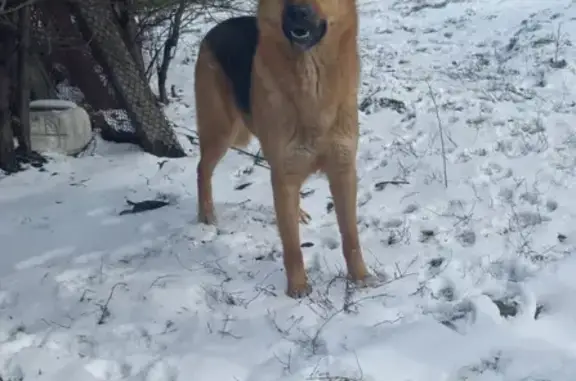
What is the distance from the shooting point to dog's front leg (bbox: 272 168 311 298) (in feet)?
12.8

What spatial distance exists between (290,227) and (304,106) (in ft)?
2.18

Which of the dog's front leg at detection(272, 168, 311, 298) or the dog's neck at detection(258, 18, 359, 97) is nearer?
the dog's neck at detection(258, 18, 359, 97)

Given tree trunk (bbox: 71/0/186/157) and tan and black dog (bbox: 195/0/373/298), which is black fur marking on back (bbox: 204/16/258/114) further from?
tree trunk (bbox: 71/0/186/157)

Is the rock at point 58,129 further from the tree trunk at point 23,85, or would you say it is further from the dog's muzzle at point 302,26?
the dog's muzzle at point 302,26

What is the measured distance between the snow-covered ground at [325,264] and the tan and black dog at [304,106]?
30 centimetres

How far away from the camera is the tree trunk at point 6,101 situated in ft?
19.9

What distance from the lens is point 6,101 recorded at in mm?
6094

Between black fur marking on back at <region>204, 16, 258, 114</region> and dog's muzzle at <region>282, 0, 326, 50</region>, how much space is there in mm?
794

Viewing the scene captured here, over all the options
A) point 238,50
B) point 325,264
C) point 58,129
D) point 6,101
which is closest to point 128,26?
point 58,129

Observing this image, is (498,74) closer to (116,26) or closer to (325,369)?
(116,26)

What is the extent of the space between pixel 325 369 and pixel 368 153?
3174 millimetres

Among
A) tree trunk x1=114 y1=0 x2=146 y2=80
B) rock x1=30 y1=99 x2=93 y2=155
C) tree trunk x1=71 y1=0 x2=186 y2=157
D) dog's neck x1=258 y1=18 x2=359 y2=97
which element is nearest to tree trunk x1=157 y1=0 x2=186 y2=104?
tree trunk x1=114 y1=0 x2=146 y2=80

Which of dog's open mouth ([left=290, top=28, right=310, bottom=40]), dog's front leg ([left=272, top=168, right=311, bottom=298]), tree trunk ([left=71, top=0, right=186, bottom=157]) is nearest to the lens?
dog's open mouth ([left=290, top=28, right=310, bottom=40])

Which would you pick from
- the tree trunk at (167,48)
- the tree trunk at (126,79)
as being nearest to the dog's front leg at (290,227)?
the tree trunk at (126,79)
